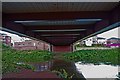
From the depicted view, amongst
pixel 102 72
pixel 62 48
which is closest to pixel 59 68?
pixel 102 72

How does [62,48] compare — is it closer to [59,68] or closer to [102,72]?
[59,68]

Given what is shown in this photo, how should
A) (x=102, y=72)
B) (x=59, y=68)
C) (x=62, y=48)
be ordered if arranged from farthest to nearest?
(x=62, y=48) < (x=59, y=68) < (x=102, y=72)

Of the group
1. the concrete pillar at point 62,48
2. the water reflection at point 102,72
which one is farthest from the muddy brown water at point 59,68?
the concrete pillar at point 62,48

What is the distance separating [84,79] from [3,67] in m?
2.99

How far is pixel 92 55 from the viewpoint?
706 inches

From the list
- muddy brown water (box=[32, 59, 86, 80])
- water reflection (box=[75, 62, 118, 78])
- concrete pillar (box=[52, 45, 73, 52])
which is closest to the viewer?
water reflection (box=[75, 62, 118, 78])

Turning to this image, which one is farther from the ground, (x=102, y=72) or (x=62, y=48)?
(x=62, y=48)

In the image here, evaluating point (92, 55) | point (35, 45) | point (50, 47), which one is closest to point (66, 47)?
point (50, 47)

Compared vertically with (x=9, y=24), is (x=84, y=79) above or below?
below

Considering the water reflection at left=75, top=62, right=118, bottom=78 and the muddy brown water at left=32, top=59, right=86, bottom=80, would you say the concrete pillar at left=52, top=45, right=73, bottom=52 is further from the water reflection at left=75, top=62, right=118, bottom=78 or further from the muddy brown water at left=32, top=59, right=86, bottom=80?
the water reflection at left=75, top=62, right=118, bottom=78

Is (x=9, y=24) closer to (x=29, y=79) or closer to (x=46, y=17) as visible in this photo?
(x=46, y=17)

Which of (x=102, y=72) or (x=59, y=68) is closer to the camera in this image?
(x=102, y=72)

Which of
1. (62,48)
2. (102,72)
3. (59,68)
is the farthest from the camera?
(62,48)

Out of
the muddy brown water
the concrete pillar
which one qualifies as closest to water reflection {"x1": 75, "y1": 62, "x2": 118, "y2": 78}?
the muddy brown water
